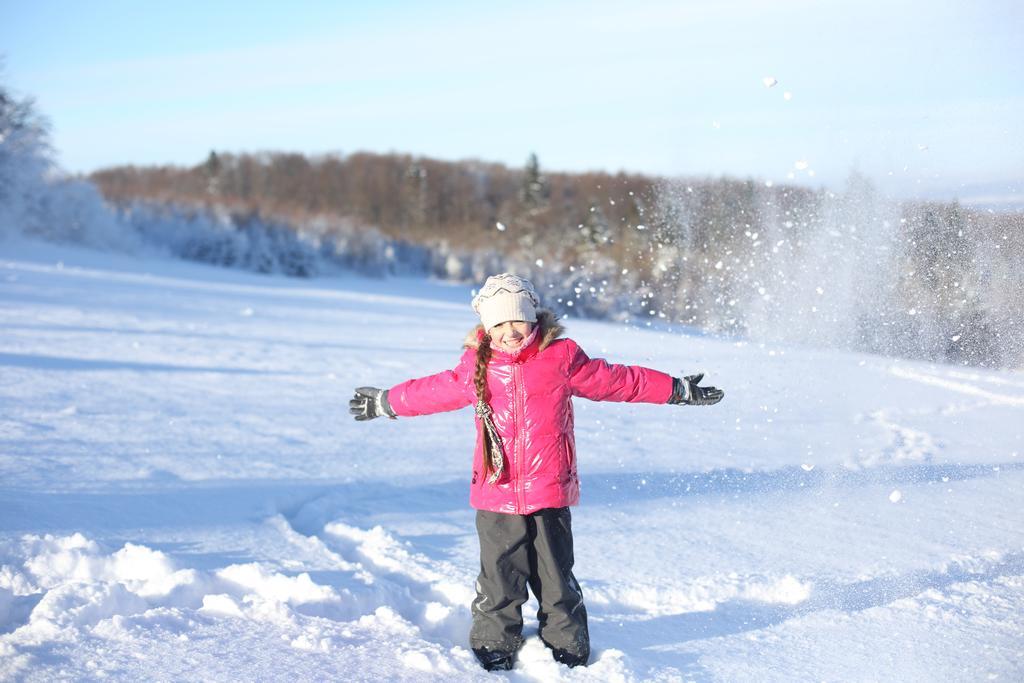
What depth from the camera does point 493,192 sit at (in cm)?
9044

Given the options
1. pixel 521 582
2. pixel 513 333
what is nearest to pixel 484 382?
pixel 513 333

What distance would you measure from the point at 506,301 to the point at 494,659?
3.92ft

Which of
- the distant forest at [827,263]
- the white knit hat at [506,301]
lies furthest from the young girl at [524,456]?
the distant forest at [827,263]

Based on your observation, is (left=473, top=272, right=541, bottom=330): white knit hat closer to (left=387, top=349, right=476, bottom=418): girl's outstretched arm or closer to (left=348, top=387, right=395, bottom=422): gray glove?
(left=387, top=349, right=476, bottom=418): girl's outstretched arm

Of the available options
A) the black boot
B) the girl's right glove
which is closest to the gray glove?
the black boot

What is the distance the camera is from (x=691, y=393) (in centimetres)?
327

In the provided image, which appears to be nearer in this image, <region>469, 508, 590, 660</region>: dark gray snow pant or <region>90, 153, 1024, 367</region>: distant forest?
<region>469, 508, 590, 660</region>: dark gray snow pant

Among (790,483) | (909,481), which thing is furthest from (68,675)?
(909,481)

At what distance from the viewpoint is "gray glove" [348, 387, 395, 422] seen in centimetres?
336

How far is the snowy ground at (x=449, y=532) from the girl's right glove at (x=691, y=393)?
852 millimetres

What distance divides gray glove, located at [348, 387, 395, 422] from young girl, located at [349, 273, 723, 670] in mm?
347

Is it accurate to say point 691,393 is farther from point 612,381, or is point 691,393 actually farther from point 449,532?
point 449,532

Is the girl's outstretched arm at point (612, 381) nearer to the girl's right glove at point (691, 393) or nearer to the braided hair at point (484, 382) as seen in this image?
the girl's right glove at point (691, 393)

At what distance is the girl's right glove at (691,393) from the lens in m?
3.24
